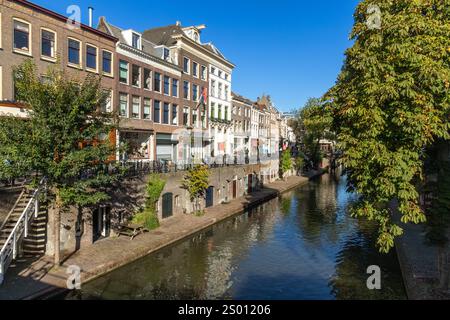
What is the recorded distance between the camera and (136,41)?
99.7 feet

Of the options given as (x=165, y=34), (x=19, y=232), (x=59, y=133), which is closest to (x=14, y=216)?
(x=19, y=232)

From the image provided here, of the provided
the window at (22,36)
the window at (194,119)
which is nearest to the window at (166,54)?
the window at (194,119)

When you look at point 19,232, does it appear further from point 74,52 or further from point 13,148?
point 74,52

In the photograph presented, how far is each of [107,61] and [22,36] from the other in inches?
281

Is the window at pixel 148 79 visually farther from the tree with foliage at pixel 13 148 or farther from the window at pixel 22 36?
the tree with foliage at pixel 13 148

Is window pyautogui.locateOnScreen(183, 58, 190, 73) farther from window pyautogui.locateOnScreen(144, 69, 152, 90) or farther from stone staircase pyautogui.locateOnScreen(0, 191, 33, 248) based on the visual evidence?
stone staircase pyautogui.locateOnScreen(0, 191, 33, 248)

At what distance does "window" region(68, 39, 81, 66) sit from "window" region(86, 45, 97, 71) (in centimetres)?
78

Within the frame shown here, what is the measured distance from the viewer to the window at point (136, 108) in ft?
97.5

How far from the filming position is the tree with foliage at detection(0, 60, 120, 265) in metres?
12.6

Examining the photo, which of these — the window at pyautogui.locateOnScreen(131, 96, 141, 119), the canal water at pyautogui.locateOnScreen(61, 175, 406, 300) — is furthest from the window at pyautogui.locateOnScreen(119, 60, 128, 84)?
the canal water at pyautogui.locateOnScreen(61, 175, 406, 300)

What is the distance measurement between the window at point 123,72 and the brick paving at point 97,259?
1335 centimetres

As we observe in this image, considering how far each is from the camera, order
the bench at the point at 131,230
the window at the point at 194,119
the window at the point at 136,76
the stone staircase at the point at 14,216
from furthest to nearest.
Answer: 1. the window at the point at 194,119
2. the window at the point at 136,76
3. the bench at the point at 131,230
4. the stone staircase at the point at 14,216

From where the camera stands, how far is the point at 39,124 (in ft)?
42.7
